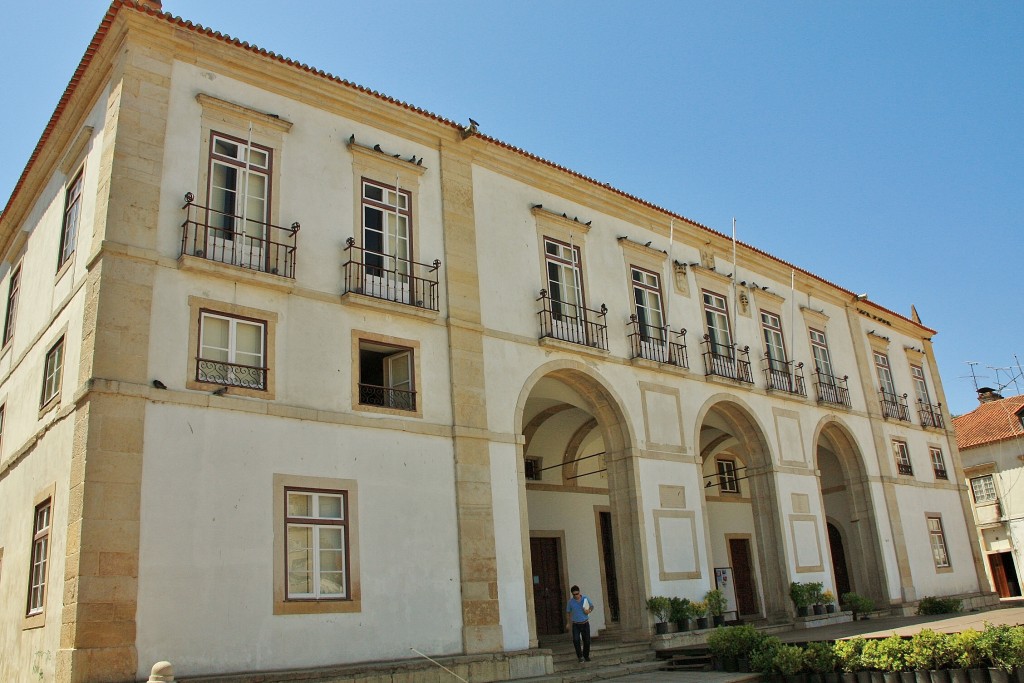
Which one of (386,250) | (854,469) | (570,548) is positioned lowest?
(570,548)

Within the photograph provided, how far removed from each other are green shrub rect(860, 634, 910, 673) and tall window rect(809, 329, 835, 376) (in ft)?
37.4

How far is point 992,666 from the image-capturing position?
11.0 meters

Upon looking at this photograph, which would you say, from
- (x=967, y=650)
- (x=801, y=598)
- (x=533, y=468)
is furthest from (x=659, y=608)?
(x=967, y=650)

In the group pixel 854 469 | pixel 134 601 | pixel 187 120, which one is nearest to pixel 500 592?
pixel 134 601

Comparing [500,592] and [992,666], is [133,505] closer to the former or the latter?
[500,592]

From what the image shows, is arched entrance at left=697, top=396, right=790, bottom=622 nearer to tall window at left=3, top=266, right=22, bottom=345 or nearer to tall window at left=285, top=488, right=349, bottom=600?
tall window at left=285, top=488, right=349, bottom=600

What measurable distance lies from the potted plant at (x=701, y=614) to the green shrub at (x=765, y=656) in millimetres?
2651

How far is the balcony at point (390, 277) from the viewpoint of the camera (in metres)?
13.3

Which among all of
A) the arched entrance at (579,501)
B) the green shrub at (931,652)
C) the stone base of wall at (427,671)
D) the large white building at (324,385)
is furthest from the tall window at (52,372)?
the green shrub at (931,652)

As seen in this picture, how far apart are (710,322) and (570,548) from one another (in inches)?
240

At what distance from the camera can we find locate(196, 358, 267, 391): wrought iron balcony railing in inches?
449

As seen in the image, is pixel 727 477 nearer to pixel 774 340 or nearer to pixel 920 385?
pixel 774 340

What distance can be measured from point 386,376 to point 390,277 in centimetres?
159

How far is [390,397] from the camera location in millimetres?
13414
